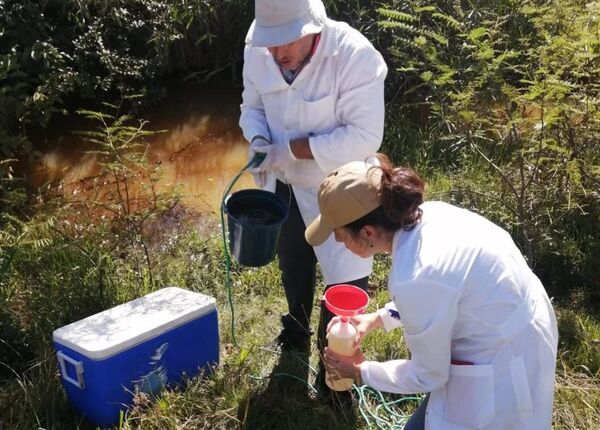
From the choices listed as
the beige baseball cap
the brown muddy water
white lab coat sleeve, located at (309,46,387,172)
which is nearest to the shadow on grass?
white lab coat sleeve, located at (309,46,387,172)

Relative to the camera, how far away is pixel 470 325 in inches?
64.8

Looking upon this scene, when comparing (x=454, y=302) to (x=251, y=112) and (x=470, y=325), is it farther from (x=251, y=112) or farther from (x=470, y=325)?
(x=251, y=112)

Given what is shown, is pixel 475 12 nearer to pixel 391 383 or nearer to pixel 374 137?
pixel 374 137

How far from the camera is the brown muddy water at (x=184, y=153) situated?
16.3ft

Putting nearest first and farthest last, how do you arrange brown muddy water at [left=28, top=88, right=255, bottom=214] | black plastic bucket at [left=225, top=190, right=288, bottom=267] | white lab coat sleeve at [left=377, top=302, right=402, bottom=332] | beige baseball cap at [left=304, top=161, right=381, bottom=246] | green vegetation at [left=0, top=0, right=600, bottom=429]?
beige baseball cap at [left=304, top=161, right=381, bottom=246] < white lab coat sleeve at [left=377, top=302, right=402, bottom=332] < black plastic bucket at [left=225, top=190, right=288, bottom=267] < green vegetation at [left=0, top=0, right=600, bottom=429] < brown muddy water at [left=28, top=88, right=255, bottom=214]

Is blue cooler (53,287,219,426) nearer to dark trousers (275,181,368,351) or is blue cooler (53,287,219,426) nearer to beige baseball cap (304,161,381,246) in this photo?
dark trousers (275,181,368,351)

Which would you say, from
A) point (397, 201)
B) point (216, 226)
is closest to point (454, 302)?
point (397, 201)

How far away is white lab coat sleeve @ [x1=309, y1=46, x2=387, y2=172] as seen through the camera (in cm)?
238

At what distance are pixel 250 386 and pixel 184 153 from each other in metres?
3.07

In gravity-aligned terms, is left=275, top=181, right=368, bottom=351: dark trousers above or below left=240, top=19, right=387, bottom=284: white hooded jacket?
below

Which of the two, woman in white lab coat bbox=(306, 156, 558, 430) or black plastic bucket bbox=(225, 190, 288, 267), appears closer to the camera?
woman in white lab coat bbox=(306, 156, 558, 430)

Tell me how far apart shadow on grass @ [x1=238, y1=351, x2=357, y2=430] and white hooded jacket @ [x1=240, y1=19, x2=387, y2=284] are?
54cm

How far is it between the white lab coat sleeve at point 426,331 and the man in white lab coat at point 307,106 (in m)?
0.90

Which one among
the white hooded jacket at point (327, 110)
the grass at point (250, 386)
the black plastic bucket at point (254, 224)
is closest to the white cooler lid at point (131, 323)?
the grass at point (250, 386)
